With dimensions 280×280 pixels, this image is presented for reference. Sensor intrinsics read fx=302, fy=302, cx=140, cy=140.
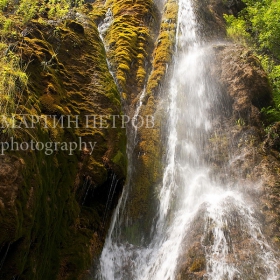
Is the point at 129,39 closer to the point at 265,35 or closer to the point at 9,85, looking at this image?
the point at 265,35

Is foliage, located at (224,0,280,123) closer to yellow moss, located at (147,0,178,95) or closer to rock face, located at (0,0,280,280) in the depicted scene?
rock face, located at (0,0,280,280)

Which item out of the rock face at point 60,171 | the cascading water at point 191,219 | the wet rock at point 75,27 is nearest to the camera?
the rock face at point 60,171

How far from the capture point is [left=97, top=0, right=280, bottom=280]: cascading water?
22.4 ft

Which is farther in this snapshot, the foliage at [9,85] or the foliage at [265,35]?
the foliage at [265,35]

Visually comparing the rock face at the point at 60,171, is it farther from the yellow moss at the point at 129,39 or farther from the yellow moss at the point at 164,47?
the yellow moss at the point at 164,47

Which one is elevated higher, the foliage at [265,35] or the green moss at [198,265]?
the foliage at [265,35]

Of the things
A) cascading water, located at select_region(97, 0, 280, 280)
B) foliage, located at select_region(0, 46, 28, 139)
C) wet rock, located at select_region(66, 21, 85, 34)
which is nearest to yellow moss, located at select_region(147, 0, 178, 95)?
cascading water, located at select_region(97, 0, 280, 280)

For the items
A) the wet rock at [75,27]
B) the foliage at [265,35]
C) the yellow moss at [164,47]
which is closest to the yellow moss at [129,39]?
the yellow moss at [164,47]

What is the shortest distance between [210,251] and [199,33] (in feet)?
36.2

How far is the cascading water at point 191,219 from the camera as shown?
6.84 metres

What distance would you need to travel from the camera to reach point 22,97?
5.20 meters

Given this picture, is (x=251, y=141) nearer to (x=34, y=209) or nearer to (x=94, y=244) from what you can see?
(x=94, y=244)

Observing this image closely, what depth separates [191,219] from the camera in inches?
309

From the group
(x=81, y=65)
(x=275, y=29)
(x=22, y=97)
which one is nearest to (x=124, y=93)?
(x=81, y=65)
